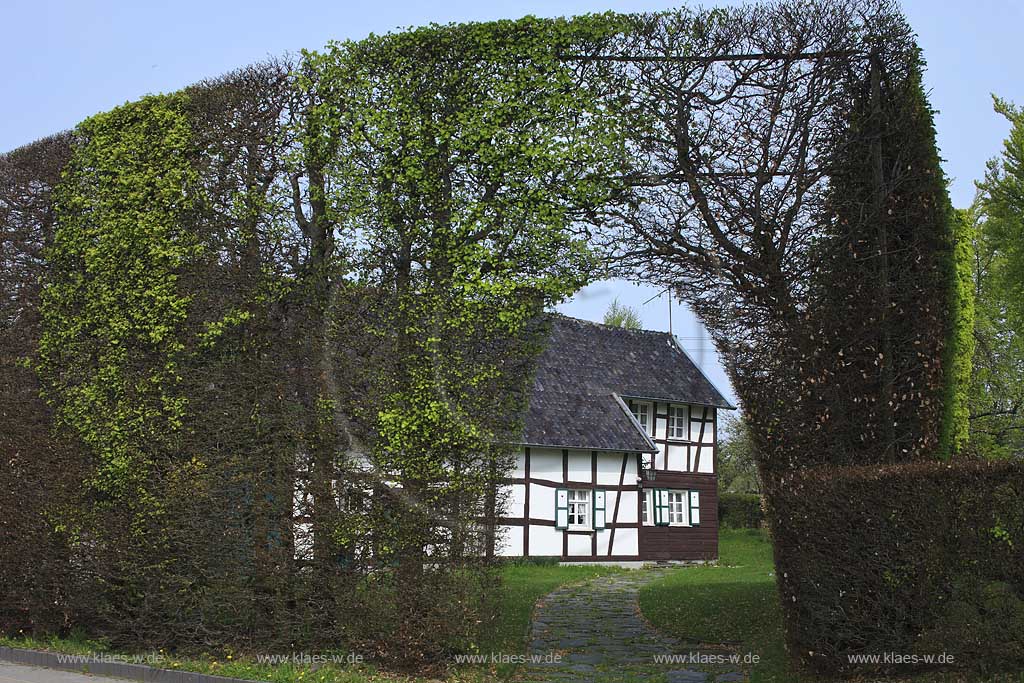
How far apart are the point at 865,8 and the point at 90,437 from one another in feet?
32.5

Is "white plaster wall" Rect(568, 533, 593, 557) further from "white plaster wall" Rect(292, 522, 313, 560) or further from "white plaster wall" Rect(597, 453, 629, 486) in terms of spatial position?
"white plaster wall" Rect(292, 522, 313, 560)

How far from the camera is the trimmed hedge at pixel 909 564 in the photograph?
8.05m

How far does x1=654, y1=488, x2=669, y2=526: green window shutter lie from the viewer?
2908cm

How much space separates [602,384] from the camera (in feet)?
96.3

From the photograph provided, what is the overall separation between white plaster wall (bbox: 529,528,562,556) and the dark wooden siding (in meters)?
3.38

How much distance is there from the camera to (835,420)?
966cm

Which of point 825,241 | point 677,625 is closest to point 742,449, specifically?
point 677,625

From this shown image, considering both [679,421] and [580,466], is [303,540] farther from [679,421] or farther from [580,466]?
[679,421]

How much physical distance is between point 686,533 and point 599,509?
14.0 ft

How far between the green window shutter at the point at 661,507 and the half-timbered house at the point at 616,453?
0.10 feet

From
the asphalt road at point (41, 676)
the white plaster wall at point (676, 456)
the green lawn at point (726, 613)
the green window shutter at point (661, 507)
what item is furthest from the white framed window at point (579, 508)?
the asphalt road at point (41, 676)

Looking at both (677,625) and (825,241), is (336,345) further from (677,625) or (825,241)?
(677,625)

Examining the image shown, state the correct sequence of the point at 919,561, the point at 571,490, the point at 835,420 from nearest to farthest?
the point at 919,561
the point at 835,420
the point at 571,490

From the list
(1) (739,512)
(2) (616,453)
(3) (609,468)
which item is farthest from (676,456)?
(1) (739,512)
